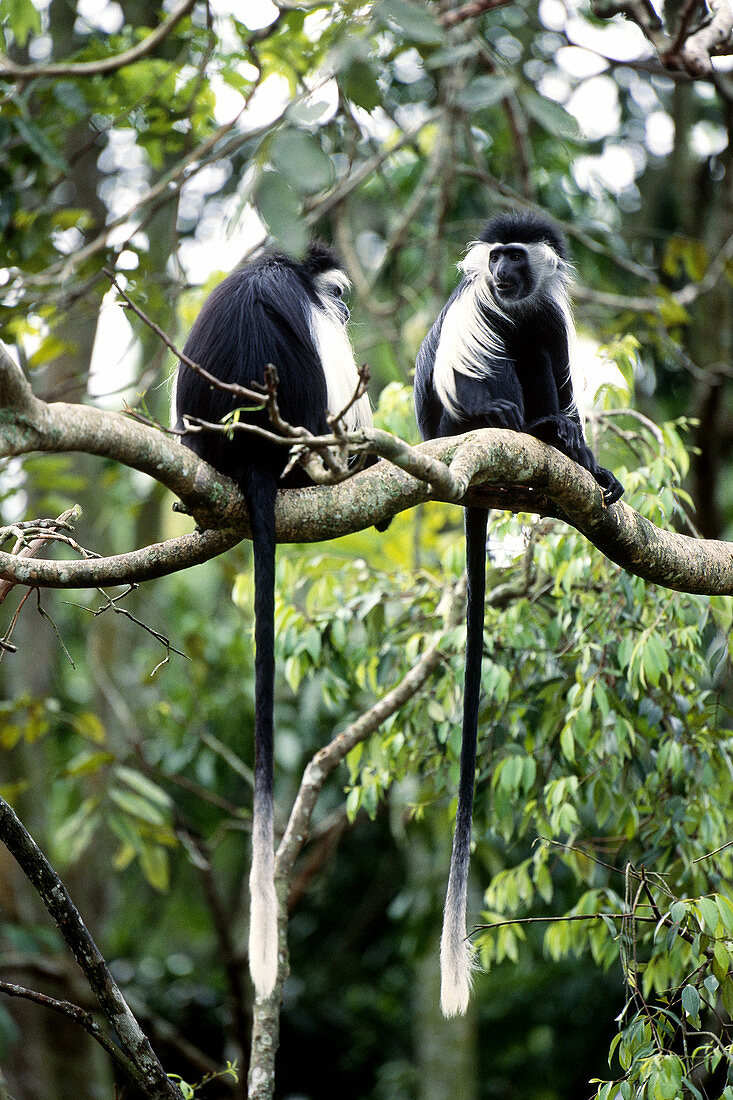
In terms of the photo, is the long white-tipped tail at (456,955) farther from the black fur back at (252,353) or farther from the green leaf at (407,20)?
the green leaf at (407,20)

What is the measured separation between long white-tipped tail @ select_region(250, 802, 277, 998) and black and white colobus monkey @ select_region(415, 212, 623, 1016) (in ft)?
1.69

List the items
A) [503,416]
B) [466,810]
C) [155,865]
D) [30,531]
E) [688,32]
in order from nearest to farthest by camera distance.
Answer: [30,531] < [466,810] < [503,416] < [688,32] < [155,865]

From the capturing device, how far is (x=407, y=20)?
83 centimetres

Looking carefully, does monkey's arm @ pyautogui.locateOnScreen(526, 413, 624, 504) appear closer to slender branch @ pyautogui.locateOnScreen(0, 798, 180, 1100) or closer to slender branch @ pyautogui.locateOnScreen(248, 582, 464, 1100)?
slender branch @ pyautogui.locateOnScreen(248, 582, 464, 1100)

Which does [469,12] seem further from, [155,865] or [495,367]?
[155,865]

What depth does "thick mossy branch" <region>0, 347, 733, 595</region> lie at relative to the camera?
1.25 meters

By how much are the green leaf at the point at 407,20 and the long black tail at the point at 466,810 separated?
1323mm

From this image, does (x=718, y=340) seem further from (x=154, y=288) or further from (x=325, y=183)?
(x=325, y=183)

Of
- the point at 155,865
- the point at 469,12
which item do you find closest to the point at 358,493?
the point at 469,12

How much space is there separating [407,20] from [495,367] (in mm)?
1500

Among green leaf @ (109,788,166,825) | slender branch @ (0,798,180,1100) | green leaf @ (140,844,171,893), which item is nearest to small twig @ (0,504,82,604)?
slender branch @ (0,798,180,1100)

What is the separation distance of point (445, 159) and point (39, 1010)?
355 cm

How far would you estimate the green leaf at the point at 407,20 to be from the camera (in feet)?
2.66

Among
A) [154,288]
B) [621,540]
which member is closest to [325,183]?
[621,540]
